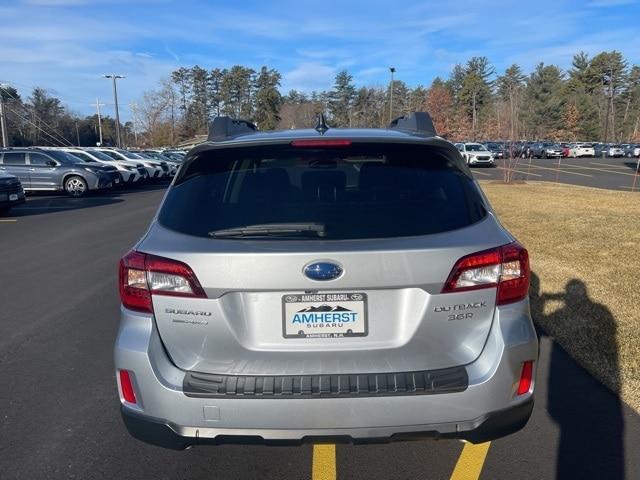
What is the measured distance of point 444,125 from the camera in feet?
289

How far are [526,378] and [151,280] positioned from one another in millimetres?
1752

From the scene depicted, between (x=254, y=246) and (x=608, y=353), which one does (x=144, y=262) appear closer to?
(x=254, y=246)

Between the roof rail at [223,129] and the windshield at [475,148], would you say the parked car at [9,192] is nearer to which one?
the roof rail at [223,129]

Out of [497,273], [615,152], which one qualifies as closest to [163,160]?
[497,273]

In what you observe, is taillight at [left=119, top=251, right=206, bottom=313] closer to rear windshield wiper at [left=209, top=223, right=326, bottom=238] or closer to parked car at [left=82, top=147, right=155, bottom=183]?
rear windshield wiper at [left=209, top=223, right=326, bottom=238]

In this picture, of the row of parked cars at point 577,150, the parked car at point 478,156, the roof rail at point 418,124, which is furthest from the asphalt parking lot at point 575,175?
the roof rail at point 418,124

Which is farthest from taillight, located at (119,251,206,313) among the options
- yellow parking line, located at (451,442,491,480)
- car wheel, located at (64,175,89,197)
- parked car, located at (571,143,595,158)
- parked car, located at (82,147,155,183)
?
parked car, located at (571,143,595,158)

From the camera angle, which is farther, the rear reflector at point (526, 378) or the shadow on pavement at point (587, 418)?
the shadow on pavement at point (587, 418)

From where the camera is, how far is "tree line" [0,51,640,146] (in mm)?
89938

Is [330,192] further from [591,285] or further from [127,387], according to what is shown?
[591,285]

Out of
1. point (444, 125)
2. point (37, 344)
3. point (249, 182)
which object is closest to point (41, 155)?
point (37, 344)

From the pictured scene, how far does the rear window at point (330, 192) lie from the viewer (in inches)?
98.8

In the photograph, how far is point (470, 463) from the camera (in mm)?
3055

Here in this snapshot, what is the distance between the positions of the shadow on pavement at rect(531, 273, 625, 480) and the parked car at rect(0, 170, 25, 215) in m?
14.6
